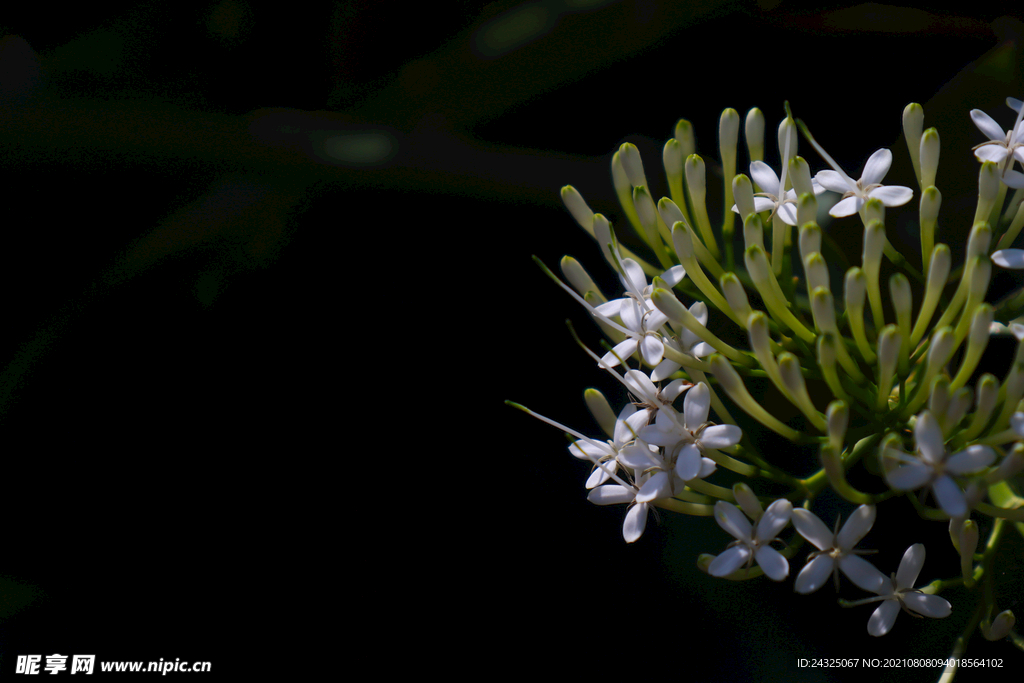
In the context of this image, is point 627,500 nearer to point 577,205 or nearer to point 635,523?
point 635,523

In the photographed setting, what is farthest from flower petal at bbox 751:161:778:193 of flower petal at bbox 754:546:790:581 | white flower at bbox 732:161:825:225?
flower petal at bbox 754:546:790:581

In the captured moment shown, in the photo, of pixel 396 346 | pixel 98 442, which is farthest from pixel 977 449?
pixel 98 442

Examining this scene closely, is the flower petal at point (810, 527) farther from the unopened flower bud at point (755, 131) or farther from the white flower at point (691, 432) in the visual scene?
the unopened flower bud at point (755, 131)

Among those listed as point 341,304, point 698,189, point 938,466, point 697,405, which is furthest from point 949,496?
point 341,304

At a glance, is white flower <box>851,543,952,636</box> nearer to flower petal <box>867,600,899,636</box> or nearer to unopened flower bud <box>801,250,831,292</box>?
flower petal <box>867,600,899,636</box>

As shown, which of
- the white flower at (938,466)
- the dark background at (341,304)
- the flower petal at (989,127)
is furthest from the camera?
the dark background at (341,304)

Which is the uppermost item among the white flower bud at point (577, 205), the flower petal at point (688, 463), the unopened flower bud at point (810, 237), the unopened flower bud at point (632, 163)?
the unopened flower bud at point (632, 163)

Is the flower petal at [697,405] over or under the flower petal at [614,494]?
over

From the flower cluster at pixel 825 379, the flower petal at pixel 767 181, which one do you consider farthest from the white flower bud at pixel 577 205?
the flower petal at pixel 767 181
